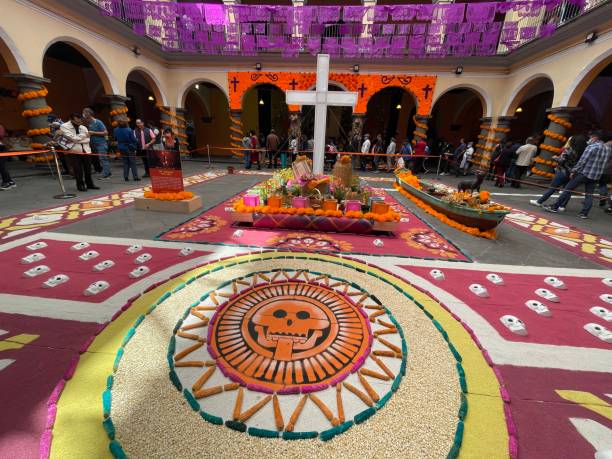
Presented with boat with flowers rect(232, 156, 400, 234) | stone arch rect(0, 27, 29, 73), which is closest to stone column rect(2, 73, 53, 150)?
stone arch rect(0, 27, 29, 73)

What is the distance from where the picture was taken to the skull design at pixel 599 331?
218 cm

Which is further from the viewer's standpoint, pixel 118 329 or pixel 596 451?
pixel 118 329

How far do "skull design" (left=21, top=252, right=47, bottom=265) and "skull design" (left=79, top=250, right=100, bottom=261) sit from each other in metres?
0.41

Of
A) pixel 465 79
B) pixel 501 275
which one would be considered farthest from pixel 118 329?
pixel 465 79

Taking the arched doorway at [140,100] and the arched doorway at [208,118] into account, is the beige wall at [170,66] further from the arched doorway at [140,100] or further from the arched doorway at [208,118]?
the arched doorway at [208,118]

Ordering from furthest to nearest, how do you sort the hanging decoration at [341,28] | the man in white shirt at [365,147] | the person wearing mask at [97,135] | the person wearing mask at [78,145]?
1. the man in white shirt at [365,147]
2. the hanging decoration at [341,28]
3. the person wearing mask at [97,135]
4. the person wearing mask at [78,145]

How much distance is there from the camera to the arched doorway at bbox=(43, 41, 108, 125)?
40.1 feet

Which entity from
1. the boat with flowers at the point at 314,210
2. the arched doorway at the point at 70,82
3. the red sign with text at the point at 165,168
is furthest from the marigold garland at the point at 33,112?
the boat with flowers at the point at 314,210

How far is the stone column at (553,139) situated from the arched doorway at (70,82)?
18.6 meters

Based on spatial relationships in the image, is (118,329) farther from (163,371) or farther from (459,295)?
(459,295)

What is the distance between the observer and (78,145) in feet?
20.7

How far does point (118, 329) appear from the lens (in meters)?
2.06

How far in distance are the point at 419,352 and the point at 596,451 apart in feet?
→ 2.94

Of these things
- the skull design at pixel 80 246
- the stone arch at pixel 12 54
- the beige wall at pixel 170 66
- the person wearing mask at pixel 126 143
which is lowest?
the skull design at pixel 80 246
